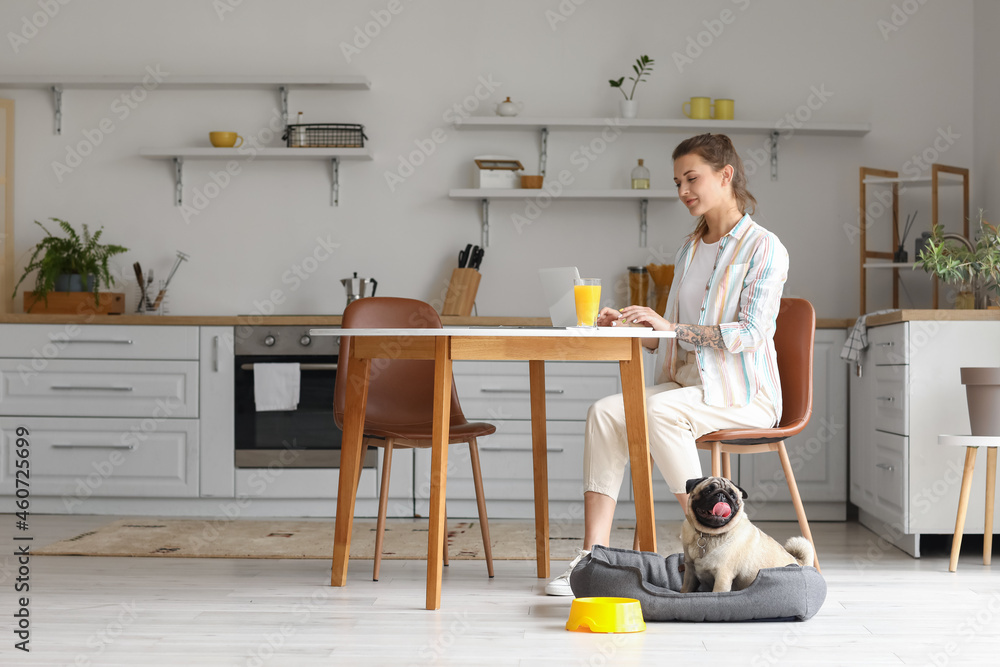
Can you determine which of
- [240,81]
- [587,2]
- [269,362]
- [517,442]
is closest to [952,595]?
[517,442]

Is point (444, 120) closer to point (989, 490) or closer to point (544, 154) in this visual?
point (544, 154)

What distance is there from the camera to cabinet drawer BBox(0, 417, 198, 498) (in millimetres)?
3723

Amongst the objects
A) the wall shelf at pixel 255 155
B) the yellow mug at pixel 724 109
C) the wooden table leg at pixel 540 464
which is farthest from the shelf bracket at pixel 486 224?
the wooden table leg at pixel 540 464

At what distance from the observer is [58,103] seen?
14.1ft

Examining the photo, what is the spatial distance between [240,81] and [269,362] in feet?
4.33

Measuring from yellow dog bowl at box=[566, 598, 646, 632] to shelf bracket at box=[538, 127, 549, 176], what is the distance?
257cm

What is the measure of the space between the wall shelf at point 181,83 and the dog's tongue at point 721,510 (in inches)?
111

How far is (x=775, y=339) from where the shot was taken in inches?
105

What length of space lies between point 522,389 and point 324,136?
145 cm

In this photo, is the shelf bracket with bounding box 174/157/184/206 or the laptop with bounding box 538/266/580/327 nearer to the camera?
the laptop with bounding box 538/266/580/327

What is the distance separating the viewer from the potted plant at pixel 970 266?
299 centimetres

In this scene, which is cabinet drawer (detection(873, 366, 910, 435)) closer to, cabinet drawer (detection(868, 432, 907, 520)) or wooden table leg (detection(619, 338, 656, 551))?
cabinet drawer (detection(868, 432, 907, 520))

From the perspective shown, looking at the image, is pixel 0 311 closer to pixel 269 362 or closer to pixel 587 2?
pixel 269 362

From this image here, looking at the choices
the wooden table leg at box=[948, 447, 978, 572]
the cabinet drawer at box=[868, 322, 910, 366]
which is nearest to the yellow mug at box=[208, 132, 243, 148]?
the cabinet drawer at box=[868, 322, 910, 366]
